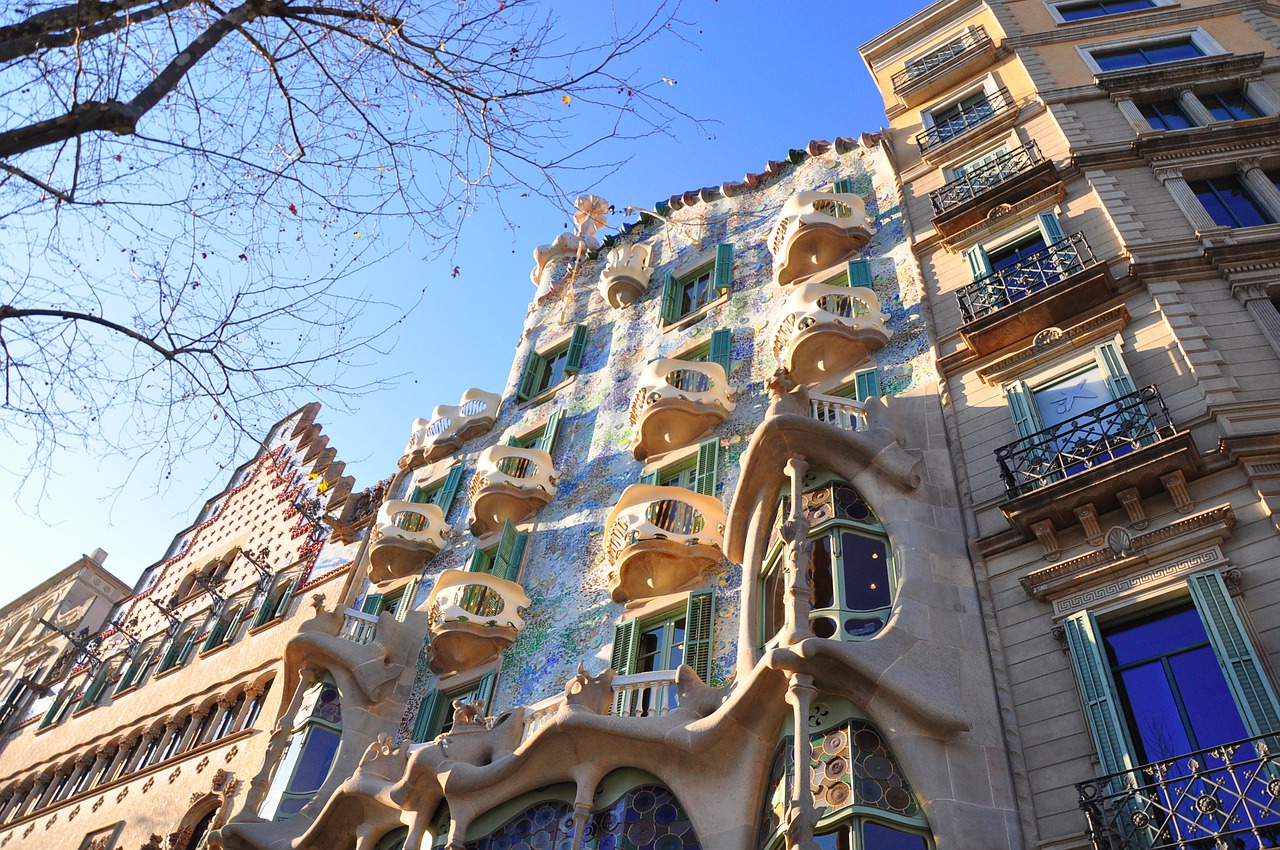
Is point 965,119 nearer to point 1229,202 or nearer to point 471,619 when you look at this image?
point 1229,202

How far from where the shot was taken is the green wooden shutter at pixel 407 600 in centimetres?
1930

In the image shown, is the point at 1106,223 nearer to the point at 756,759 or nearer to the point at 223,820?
the point at 756,759

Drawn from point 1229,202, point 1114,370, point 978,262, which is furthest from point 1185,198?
point 1114,370

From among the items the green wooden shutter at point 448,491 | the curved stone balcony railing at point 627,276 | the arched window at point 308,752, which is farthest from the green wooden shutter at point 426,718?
the curved stone balcony railing at point 627,276

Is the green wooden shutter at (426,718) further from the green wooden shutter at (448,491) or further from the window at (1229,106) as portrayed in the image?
the window at (1229,106)

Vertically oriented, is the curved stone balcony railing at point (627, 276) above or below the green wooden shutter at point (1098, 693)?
above

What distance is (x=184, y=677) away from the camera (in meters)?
23.3

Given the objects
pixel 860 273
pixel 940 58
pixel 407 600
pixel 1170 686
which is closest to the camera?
pixel 1170 686

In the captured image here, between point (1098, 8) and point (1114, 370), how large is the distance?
38.3 feet

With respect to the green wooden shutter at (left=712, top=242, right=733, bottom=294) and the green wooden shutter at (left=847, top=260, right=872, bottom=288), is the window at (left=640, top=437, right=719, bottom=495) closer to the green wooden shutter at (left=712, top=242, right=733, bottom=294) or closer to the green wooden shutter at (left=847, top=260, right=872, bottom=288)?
the green wooden shutter at (left=847, top=260, right=872, bottom=288)

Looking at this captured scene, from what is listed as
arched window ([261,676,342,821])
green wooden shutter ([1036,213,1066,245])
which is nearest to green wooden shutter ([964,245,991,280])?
green wooden shutter ([1036,213,1066,245])

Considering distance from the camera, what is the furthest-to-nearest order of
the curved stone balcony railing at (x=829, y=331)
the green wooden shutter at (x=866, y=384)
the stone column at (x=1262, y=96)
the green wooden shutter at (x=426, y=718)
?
the green wooden shutter at (x=426, y=718)
the curved stone balcony railing at (x=829, y=331)
the stone column at (x=1262, y=96)
the green wooden shutter at (x=866, y=384)

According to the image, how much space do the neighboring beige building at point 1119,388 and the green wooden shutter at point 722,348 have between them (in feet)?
12.6

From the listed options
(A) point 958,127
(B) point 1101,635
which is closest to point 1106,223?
(A) point 958,127
